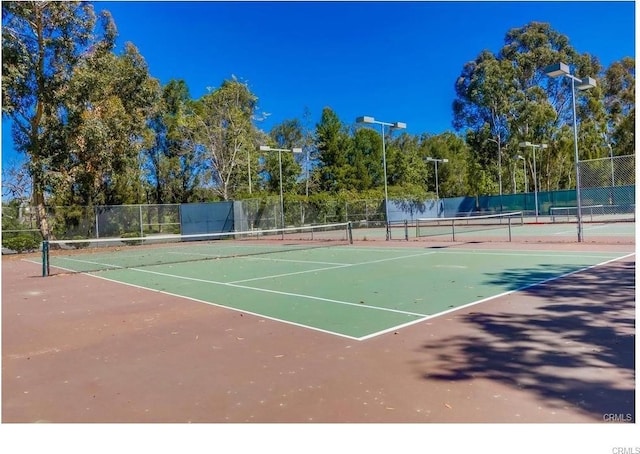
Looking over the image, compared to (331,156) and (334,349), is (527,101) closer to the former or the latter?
(331,156)

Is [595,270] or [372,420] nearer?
[372,420]

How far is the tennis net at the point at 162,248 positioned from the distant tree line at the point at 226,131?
9.17ft

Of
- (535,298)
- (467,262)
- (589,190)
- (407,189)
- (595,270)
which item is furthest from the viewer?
(407,189)

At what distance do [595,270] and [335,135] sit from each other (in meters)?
41.1

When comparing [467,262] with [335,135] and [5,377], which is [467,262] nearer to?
[5,377]

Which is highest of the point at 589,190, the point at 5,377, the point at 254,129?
the point at 254,129

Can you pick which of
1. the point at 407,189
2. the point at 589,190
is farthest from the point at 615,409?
the point at 407,189

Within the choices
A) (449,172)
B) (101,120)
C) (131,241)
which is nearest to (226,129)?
(101,120)

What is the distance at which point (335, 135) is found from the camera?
48531mm

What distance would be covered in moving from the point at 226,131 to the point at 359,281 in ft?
95.3

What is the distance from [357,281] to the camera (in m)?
8.89

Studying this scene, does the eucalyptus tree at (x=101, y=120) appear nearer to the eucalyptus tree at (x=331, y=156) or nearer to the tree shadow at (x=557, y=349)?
the eucalyptus tree at (x=331, y=156)

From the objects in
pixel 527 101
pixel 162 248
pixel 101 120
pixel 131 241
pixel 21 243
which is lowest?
pixel 162 248

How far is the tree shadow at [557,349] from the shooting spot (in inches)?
134
